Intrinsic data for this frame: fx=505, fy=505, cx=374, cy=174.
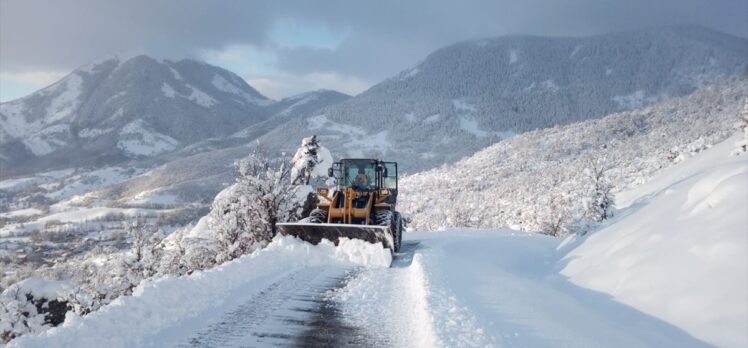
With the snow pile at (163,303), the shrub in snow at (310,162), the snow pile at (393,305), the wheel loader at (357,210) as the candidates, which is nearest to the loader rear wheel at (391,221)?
the wheel loader at (357,210)

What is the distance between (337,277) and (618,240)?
623cm

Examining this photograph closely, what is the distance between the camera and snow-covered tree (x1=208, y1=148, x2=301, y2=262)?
18516 mm

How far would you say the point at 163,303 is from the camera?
6.77 metres

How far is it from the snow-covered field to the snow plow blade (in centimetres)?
207

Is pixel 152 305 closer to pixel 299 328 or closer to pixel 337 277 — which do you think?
pixel 299 328

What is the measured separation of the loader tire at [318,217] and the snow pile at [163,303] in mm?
2698

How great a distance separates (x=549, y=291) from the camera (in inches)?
378

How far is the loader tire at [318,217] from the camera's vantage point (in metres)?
14.9

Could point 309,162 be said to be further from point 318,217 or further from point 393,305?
point 393,305

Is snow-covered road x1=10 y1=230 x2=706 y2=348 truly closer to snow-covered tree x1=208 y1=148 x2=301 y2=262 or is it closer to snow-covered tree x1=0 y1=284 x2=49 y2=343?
snow-covered tree x1=208 y1=148 x2=301 y2=262

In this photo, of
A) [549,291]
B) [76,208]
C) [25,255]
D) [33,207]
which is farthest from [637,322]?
[33,207]

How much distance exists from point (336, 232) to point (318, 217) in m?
1.68

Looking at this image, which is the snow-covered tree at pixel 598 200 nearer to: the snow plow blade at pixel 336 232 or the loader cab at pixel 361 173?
the loader cab at pixel 361 173

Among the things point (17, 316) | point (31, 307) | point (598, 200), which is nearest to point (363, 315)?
point (17, 316)
